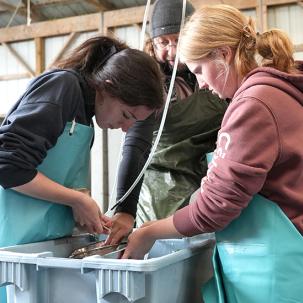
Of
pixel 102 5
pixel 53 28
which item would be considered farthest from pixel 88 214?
pixel 53 28

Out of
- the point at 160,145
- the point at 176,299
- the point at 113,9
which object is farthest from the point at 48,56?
the point at 176,299

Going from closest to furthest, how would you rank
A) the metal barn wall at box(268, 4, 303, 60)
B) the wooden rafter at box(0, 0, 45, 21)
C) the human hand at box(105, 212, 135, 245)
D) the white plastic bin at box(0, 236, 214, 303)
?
the white plastic bin at box(0, 236, 214, 303), the human hand at box(105, 212, 135, 245), the metal barn wall at box(268, 4, 303, 60), the wooden rafter at box(0, 0, 45, 21)

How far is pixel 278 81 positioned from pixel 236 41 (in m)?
0.18

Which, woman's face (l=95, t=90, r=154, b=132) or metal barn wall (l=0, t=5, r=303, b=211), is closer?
woman's face (l=95, t=90, r=154, b=132)

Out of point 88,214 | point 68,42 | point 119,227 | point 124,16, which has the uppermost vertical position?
point 124,16

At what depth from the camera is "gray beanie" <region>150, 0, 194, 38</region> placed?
5.67ft

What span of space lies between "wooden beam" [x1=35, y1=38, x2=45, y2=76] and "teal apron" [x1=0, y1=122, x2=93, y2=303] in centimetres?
481

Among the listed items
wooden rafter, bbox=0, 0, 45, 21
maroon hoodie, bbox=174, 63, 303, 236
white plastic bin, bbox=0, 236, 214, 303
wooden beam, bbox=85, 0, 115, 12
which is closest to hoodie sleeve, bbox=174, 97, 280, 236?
maroon hoodie, bbox=174, 63, 303, 236

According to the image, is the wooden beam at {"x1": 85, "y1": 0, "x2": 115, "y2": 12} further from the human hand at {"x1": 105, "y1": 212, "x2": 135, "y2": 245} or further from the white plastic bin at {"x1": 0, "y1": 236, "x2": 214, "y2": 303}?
the white plastic bin at {"x1": 0, "y1": 236, "x2": 214, "y2": 303}

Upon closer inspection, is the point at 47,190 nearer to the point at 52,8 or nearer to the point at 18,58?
the point at 52,8

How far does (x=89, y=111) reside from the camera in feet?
4.08

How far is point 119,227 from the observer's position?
1.37 meters

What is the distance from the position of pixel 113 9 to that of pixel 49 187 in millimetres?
4751

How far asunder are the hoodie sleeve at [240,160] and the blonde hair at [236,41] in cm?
18
